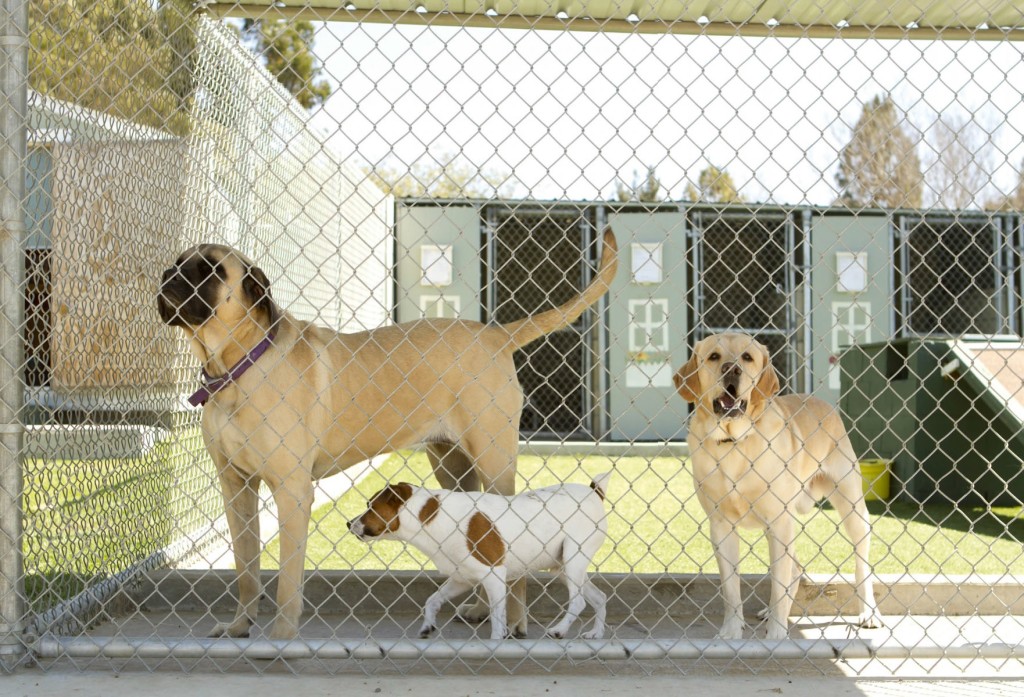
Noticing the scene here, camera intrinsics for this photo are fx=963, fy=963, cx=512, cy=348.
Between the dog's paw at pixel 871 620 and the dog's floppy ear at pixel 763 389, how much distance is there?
1037 mm

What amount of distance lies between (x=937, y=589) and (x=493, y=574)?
2068mm

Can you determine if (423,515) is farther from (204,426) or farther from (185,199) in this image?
(185,199)

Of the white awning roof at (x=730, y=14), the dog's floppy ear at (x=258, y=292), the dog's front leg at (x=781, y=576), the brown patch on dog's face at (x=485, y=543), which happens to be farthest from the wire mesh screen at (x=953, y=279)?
the dog's floppy ear at (x=258, y=292)

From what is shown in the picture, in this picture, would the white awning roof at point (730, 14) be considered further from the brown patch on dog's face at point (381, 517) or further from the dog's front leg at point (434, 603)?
the dog's front leg at point (434, 603)

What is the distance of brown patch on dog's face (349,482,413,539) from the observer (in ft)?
12.2

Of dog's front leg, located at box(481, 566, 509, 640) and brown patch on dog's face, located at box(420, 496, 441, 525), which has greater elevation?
brown patch on dog's face, located at box(420, 496, 441, 525)

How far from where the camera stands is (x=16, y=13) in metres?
3.11

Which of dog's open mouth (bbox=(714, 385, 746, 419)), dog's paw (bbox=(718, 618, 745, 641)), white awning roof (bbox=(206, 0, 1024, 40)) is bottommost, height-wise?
dog's paw (bbox=(718, 618, 745, 641))

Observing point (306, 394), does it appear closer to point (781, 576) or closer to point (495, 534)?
point (495, 534)

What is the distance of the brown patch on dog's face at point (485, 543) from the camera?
3674 millimetres

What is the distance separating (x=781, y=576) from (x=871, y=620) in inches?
23.6

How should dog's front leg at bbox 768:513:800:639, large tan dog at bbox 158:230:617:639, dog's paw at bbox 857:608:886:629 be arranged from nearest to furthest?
large tan dog at bbox 158:230:617:639
dog's front leg at bbox 768:513:800:639
dog's paw at bbox 857:608:886:629

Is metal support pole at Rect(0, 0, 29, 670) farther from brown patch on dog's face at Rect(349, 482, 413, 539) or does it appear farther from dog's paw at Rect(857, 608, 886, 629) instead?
dog's paw at Rect(857, 608, 886, 629)

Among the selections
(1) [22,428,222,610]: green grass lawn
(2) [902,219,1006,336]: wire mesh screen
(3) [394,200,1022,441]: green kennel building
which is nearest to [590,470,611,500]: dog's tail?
(1) [22,428,222,610]: green grass lawn
